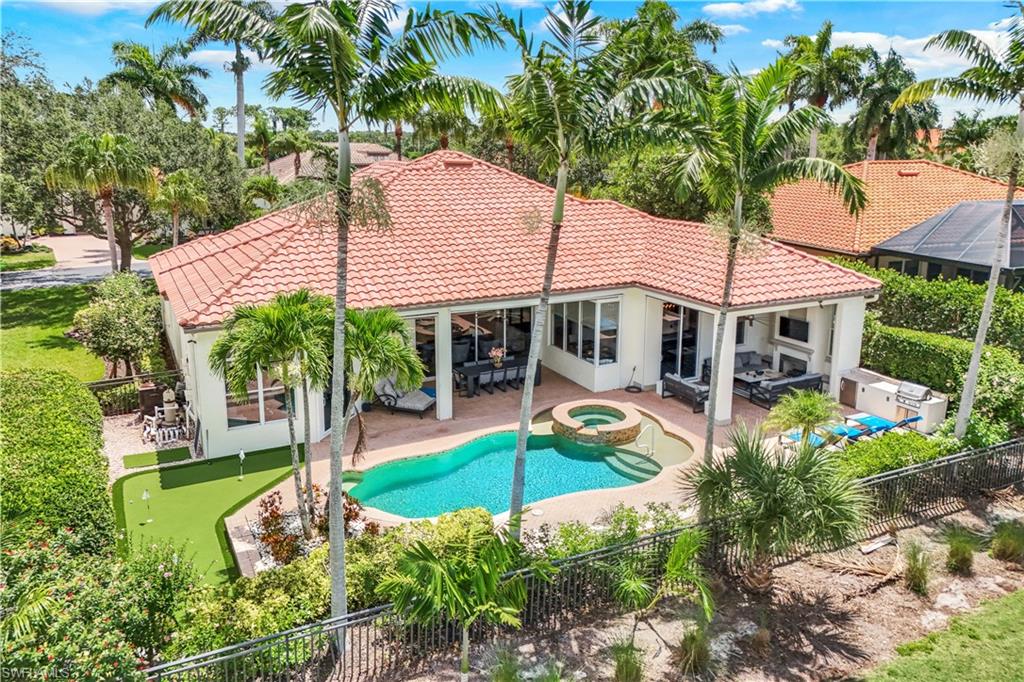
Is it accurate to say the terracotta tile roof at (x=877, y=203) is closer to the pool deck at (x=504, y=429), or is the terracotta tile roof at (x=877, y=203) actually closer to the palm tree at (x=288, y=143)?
the pool deck at (x=504, y=429)

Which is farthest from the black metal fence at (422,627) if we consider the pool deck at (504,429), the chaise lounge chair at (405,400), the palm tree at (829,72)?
the palm tree at (829,72)

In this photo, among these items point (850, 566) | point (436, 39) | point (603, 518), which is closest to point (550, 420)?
point (603, 518)

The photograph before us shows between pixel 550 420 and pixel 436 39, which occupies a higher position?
pixel 436 39

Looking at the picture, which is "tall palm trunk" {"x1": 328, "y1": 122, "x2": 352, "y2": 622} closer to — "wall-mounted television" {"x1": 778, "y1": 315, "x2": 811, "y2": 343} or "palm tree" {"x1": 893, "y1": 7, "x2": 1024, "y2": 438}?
"palm tree" {"x1": 893, "y1": 7, "x2": 1024, "y2": 438}

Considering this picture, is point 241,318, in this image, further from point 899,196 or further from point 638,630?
point 899,196

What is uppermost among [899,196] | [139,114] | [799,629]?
[139,114]

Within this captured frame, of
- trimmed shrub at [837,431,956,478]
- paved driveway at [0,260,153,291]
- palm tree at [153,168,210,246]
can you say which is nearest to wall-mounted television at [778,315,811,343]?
trimmed shrub at [837,431,956,478]
